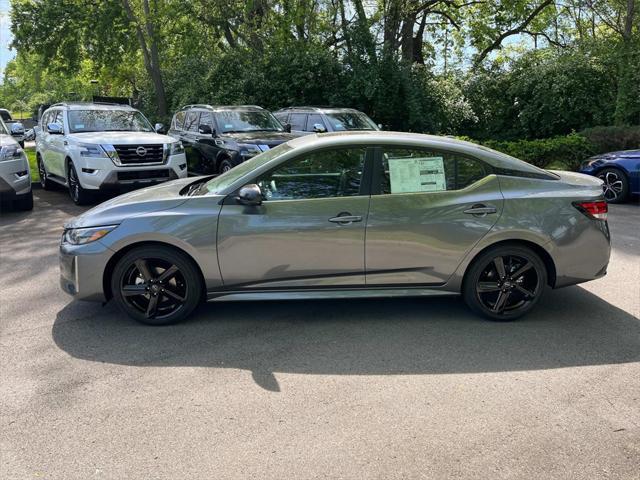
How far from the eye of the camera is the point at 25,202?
9.98m

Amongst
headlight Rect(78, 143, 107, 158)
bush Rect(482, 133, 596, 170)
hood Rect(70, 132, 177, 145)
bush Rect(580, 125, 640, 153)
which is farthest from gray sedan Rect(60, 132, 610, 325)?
bush Rect(580, 125, 640, 153)

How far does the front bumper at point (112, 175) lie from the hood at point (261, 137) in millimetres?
1647

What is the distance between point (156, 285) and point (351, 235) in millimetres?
1623

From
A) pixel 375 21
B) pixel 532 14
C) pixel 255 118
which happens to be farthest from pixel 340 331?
pixel 532 14

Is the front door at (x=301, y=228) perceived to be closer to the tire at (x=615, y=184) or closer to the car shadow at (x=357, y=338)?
the car shadow at (x=357, y=338)

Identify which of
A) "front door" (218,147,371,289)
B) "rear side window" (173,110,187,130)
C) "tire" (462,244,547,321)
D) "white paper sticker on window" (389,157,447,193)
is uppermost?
"rear side window" (173,110,187,130)

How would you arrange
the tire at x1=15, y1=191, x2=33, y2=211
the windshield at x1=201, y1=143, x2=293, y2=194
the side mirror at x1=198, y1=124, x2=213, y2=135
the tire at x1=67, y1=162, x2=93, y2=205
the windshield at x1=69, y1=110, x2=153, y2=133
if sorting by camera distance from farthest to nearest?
the side mirror at x1=198, y1=124, x2=213, y2=135 → the windshield at x1=69, y1=110, x2=153, y2=133 → the tire at x1=67, y1=162, x2=93, y2=205 → the tire at x1=15, y1=191, x2=33, y2=211 → the windshield at x1=201, y1=143, x2=293, y2=194

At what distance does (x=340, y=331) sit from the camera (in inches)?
187

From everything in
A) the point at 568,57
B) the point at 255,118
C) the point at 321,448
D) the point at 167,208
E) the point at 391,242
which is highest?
the point at 568,57

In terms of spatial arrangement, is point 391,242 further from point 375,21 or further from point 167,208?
point 375,21

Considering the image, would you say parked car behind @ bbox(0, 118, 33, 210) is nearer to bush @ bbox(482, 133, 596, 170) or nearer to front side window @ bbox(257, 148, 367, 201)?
front side window @ bbox(257, 148, 367, 201)

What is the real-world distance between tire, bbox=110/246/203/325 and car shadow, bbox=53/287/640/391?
129mm

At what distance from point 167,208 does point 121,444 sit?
209 cm

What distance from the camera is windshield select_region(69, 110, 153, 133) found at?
1096cm
